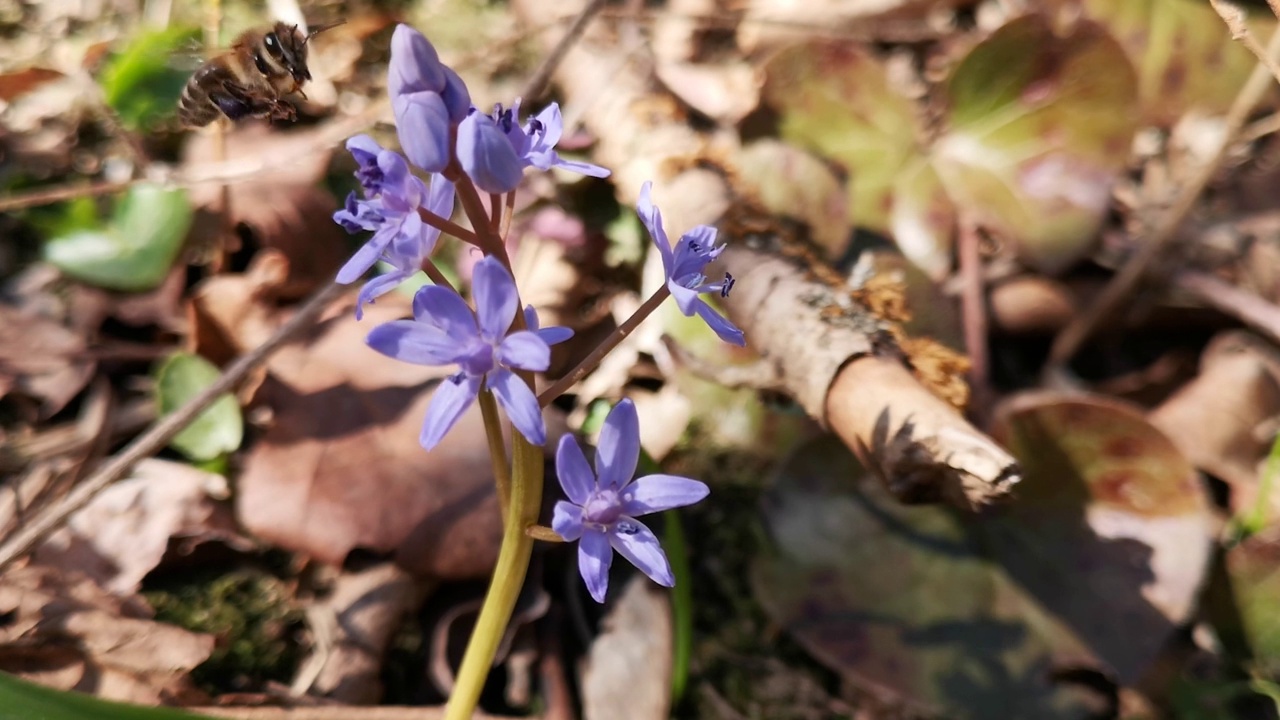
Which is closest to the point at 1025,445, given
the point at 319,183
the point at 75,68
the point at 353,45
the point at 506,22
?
the point at 319,183

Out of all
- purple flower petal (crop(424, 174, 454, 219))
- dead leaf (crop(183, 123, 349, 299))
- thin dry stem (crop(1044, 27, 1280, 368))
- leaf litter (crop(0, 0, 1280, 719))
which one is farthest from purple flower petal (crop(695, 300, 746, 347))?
thin dry stem (crop(1044, 27, 1280, 368))

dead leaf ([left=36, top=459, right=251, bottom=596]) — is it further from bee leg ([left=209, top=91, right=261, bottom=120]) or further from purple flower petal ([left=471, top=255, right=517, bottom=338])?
purple flower petal ([left=471, top=255, right=517, bottom=338])

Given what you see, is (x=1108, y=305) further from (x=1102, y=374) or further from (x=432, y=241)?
(x=432, y=241)

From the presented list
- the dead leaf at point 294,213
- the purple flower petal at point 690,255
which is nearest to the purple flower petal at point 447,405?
the purple flower petal at point 690,255

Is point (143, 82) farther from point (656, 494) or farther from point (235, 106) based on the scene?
point (656, 494)

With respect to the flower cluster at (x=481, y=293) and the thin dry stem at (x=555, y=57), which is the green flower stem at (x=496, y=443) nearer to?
the flower cluster at (x=481, y=293)

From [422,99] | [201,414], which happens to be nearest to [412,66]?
[422,99]
